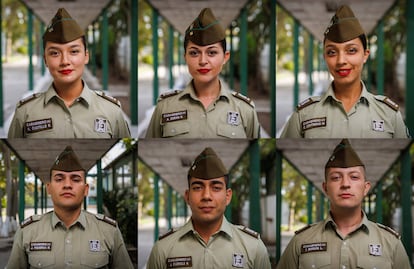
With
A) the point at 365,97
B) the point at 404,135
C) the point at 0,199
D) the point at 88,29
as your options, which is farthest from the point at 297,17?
the point at 0,199

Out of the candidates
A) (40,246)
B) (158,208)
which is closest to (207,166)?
(158,208)

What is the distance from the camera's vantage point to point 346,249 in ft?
12.1

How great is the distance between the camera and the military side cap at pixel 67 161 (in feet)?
12.1

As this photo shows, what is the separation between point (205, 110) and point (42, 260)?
1.04 metres

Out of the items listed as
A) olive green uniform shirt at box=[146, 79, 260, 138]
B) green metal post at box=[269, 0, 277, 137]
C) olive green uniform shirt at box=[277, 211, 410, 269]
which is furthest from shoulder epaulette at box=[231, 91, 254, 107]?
olive green uniform shirt at box=[277, 211, 410, 269]

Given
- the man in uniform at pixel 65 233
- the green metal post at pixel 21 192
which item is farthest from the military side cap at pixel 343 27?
the green metal post at pixel 21 192

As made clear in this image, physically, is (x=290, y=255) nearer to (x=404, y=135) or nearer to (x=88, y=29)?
(x=404, y=135)

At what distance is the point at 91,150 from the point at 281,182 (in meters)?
0.92

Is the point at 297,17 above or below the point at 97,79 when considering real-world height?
above

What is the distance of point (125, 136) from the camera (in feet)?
12.3

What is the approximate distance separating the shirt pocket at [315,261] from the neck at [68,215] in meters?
1.08

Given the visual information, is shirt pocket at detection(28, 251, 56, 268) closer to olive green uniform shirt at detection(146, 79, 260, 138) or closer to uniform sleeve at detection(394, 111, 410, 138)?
olive green uniform shirt at detection(146, 79, 260, 138)

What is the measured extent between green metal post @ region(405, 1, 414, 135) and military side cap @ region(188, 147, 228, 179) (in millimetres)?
912

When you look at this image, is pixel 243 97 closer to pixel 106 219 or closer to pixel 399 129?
pixel 399 129
